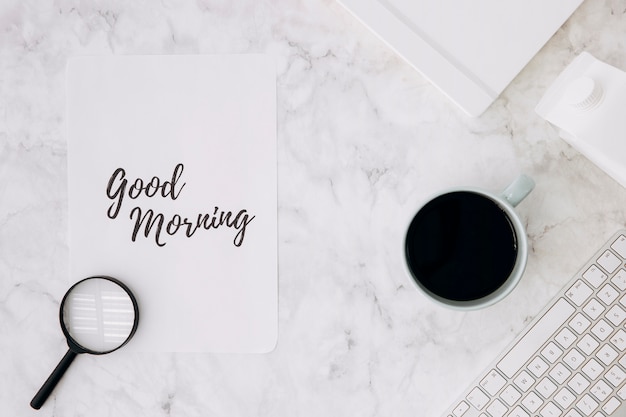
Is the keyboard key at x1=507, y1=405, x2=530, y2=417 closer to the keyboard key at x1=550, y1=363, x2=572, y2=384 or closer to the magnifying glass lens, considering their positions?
the keyboard key at x1=550, y1=363, x2=572, y2=384

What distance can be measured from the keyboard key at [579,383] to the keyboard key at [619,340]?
0.16 feet

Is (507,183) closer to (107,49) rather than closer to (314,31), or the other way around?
(314,31)

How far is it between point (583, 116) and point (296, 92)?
1.02 ft

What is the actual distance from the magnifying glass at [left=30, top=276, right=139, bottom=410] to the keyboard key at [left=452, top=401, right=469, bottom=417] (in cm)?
38

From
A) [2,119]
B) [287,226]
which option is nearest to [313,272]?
[287,226]

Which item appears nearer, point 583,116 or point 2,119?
point 583,116

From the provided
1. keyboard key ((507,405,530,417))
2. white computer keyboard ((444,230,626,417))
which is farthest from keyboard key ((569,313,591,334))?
keyboard key ((507,405,530,417))

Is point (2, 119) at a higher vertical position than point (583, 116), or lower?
lower

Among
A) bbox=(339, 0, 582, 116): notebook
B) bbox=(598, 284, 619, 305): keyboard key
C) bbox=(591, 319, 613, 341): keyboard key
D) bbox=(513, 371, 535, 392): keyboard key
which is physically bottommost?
bbox=(513, 371, 535, 392): keyboard key

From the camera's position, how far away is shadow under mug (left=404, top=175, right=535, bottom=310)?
584 millimetres

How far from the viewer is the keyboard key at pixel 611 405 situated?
0.59 m

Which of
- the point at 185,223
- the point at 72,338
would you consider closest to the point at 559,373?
the point at 185,223

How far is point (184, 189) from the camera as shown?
645 mm

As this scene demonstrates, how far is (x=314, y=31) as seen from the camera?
644 millimetres
